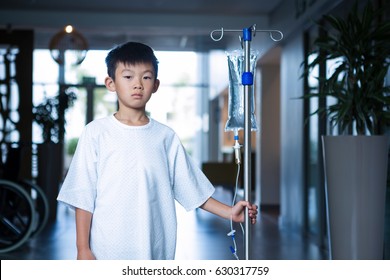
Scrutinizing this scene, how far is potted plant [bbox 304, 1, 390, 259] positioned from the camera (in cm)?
352

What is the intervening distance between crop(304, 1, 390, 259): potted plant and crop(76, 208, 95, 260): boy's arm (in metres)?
2.28

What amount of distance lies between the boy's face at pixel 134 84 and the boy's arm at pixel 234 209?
0.32 metres

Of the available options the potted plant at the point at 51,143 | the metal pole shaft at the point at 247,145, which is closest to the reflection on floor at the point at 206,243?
the potted plant at the point at 51,143

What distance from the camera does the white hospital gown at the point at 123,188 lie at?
5.05 feet

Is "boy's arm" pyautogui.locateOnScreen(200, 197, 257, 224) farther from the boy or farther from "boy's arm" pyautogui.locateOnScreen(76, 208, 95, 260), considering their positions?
"boy's arm" pyautogui.locateOnScreen(76, 208, 95, 260)

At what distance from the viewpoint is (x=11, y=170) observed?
5613 mm

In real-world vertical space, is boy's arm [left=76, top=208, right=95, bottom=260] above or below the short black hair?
below

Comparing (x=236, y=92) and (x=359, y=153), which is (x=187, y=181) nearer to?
→ (x=236, y=92)

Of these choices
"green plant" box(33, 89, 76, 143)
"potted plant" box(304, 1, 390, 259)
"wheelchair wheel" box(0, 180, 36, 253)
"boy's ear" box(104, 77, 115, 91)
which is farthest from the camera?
"green plant" box(33, 89, 76, 143)

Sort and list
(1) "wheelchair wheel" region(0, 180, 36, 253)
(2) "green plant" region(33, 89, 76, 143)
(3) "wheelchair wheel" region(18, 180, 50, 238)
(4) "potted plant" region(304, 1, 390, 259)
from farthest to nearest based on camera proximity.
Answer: (2) "green plant" region(33, 89, 76, 143) → (3) "wheelchair wheel" region(18, 180, 50, 238) → (1) "wheelchair wheel" region(0, 180, 36, 253) → (4) "potted plant" region(304, 1, 390, 259)

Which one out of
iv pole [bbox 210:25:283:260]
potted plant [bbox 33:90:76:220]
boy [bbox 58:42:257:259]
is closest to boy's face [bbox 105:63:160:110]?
boy [bbox 58:42:257:259]

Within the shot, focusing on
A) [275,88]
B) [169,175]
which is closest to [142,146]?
[169,175]

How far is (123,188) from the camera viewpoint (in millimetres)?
1537
